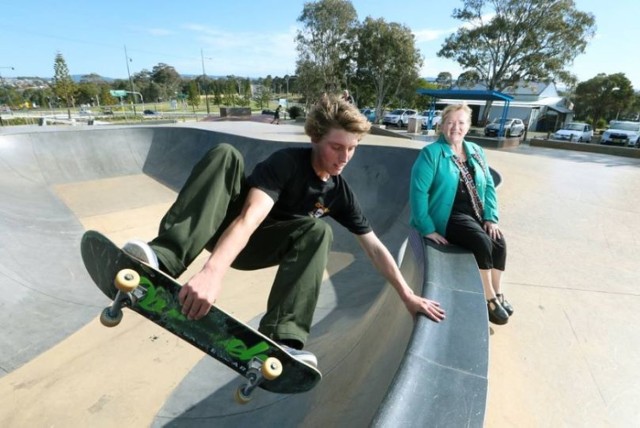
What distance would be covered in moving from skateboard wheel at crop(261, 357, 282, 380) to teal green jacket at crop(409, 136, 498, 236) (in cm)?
183

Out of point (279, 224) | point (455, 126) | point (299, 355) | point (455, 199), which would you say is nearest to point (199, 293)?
point (299, 355)

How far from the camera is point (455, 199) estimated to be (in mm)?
2947

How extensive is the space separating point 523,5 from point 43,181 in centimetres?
3277

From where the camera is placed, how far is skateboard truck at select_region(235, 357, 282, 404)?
5.03 feet

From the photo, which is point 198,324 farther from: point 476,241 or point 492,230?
point 492,230

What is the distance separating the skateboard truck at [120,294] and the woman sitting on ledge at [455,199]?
2.19m

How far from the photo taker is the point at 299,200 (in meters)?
2.18

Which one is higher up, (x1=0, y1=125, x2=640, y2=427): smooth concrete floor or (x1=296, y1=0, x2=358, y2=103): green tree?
(x1=296, y1=0, x2=358, y2=103): green tree

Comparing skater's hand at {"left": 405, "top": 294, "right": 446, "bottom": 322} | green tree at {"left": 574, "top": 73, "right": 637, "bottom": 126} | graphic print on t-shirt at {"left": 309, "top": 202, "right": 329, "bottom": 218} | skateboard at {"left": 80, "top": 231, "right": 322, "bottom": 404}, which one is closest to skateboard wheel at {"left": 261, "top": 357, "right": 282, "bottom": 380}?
skateboard at {"left": 80, "top": 231, "right": 322, "bottom": 404}

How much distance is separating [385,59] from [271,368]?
32.3 metres

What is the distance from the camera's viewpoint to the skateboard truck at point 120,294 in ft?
4.76

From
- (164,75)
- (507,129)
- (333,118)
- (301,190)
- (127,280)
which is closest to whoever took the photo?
(127,280)

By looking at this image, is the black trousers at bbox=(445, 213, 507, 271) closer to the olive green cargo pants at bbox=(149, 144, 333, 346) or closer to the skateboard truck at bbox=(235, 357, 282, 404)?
the olive green cargo pants at bbox=(149, 144, 333, 346)

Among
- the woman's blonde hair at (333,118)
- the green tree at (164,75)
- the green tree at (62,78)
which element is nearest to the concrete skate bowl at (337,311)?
the woman's blonde hair at (333,118)
